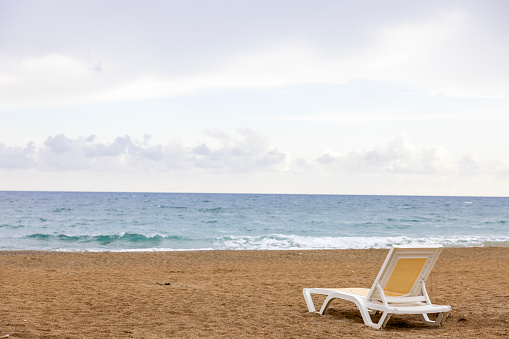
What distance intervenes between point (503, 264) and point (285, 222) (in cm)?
2347

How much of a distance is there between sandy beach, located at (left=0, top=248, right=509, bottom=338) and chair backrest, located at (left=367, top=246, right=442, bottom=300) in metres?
0.46

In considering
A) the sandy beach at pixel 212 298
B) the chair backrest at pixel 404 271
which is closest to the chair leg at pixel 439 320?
the sandy beach at pixel 212 298

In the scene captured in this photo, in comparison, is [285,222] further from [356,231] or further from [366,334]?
[366,334]

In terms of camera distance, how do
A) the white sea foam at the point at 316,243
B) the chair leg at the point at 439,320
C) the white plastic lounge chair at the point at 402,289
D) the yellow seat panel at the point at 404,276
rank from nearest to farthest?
the white plastic lounge chair at the point at 402,289 → the yellow seat panel at the point at 404,276 → the chair leg at the point at 439,320 → the white sea foam at the point at 316,243

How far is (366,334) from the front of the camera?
5207 millimetres

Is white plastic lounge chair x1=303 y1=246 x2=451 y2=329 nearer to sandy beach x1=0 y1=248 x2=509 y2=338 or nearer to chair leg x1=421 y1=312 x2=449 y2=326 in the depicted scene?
chair leg x1=421 y1=312 x2=449 y2=326

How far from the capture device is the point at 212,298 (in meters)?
7.46

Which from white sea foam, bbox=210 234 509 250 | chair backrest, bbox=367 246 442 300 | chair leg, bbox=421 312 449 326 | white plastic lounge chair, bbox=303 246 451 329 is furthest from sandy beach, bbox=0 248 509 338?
Answer: white sea foam, bbox=210 234 509 250

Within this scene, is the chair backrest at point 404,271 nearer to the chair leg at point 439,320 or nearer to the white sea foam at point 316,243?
the chair leg at point 439,320

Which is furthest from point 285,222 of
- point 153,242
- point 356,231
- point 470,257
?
point 470,257

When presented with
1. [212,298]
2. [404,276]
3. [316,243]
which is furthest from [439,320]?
[316,243]

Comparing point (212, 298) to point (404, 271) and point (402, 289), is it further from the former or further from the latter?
point (404, 271)

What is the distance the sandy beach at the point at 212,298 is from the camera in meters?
5.41

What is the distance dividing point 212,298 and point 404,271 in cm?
327
